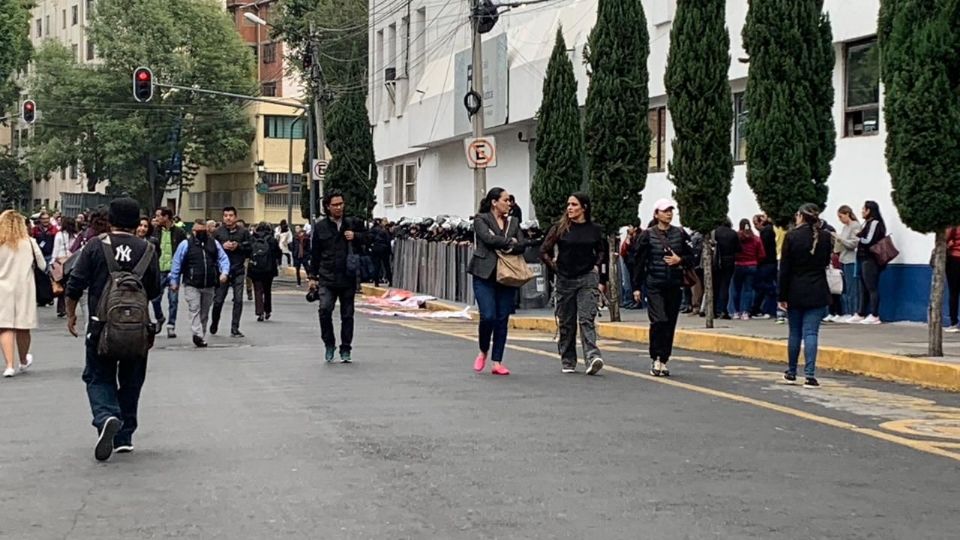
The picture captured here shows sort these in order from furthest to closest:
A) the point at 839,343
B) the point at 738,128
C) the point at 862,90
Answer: the point at 738,128 → the point at 862,90 → the point at 839,343

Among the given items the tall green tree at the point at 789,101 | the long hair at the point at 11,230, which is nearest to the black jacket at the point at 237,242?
the long hair at the point at 11,230

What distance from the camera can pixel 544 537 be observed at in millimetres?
7344

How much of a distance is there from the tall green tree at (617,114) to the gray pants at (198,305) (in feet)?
23.0

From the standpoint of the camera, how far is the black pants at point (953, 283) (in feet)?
66.8

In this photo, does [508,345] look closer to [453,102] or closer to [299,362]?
[299,362]

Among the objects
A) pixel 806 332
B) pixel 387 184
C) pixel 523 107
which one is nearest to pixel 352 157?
pixel 523 107

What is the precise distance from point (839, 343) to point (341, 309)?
6.11 metres

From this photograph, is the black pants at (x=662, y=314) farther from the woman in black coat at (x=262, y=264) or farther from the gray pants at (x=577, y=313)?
the woman in black coat at (x=262, y=264)

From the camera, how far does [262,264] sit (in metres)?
25.3

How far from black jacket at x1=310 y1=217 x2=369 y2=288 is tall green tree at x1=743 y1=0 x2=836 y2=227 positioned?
6.81m

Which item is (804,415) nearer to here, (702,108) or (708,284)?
(708,284)

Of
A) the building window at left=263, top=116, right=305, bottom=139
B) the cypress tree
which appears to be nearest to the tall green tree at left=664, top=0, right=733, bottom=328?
the cypress tree

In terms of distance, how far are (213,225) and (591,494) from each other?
14696 millimetres

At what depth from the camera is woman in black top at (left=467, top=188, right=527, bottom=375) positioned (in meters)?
15.2
